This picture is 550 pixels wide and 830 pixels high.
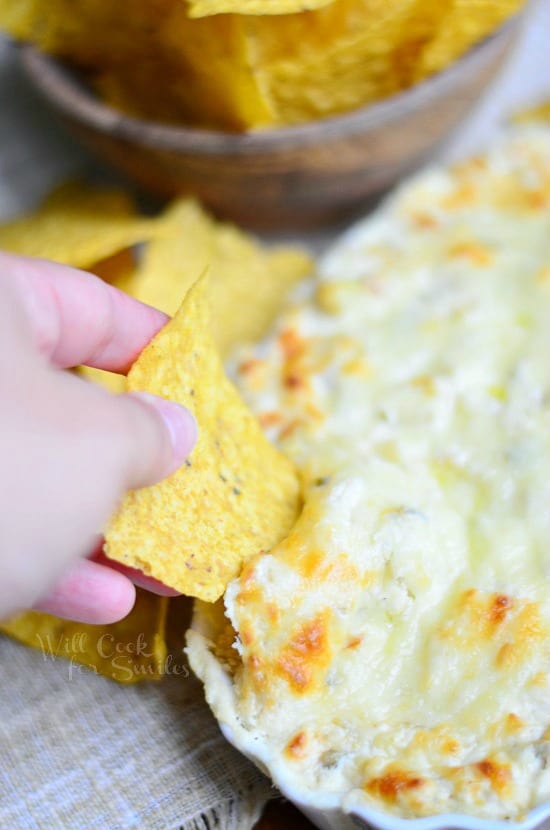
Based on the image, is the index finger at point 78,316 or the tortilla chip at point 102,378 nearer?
the index finger at point 78,316

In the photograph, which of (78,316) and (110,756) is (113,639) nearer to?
(110,756)

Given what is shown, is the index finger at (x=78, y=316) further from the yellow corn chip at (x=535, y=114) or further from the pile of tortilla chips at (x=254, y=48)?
the yellow corn chip at (x=535, y=114)

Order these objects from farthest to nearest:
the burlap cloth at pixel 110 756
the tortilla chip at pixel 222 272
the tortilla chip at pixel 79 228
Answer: the tortilla chip at pixel 222 272 < the tortilla chip at pixel 79 228 < the burlap cloth at pixel 110 756

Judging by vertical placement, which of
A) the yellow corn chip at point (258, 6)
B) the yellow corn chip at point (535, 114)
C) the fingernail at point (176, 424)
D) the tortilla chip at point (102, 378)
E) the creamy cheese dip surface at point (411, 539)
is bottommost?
the creamy cheese dip surface at point (411, 539)

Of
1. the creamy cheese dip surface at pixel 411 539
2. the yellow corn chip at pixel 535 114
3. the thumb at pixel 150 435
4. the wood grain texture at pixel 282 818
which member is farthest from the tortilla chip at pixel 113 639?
the yellow corn chip at pixel 535 114

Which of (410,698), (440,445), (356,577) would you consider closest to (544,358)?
(440,445)

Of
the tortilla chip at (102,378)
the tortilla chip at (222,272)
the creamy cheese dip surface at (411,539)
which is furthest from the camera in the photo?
the tortilla chip at (222,272)

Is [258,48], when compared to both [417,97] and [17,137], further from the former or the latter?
[17,137]
